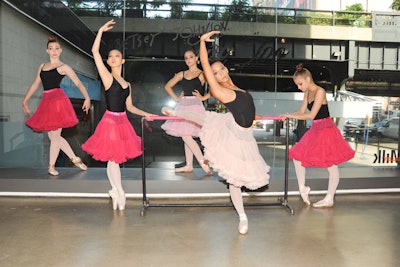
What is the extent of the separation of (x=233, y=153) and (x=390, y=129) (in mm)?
4777

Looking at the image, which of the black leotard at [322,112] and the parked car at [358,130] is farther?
the parked car at [358,130]

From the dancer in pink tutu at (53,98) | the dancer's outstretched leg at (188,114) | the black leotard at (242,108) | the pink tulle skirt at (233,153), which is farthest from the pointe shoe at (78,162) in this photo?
the black leotard at (242,108)

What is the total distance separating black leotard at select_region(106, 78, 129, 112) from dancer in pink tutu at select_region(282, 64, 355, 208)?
1762mm

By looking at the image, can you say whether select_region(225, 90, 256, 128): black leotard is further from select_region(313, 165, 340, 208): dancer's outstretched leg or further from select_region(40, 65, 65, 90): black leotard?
select_region(40, 65, 65, 90): black leotard

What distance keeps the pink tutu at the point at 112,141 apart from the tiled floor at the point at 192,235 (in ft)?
1.98

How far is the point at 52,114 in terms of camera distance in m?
4.23

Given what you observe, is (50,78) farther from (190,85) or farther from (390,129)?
(390,129)

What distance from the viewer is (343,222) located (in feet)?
11.1

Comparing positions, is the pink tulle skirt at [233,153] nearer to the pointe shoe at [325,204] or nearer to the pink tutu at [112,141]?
the pink tutu at [112,141]

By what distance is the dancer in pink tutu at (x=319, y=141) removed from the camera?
3734mm

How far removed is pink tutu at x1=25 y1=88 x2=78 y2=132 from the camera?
13.8 feet

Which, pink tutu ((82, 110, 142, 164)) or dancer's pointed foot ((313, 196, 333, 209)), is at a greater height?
pink tutu ((82, 110, 142, 164))

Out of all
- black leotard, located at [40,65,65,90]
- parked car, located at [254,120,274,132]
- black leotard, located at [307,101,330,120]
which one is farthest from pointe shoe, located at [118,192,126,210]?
parked car, located at [254,120,274,132]

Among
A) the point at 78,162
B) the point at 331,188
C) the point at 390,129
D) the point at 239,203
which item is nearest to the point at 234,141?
the point at 239,203
